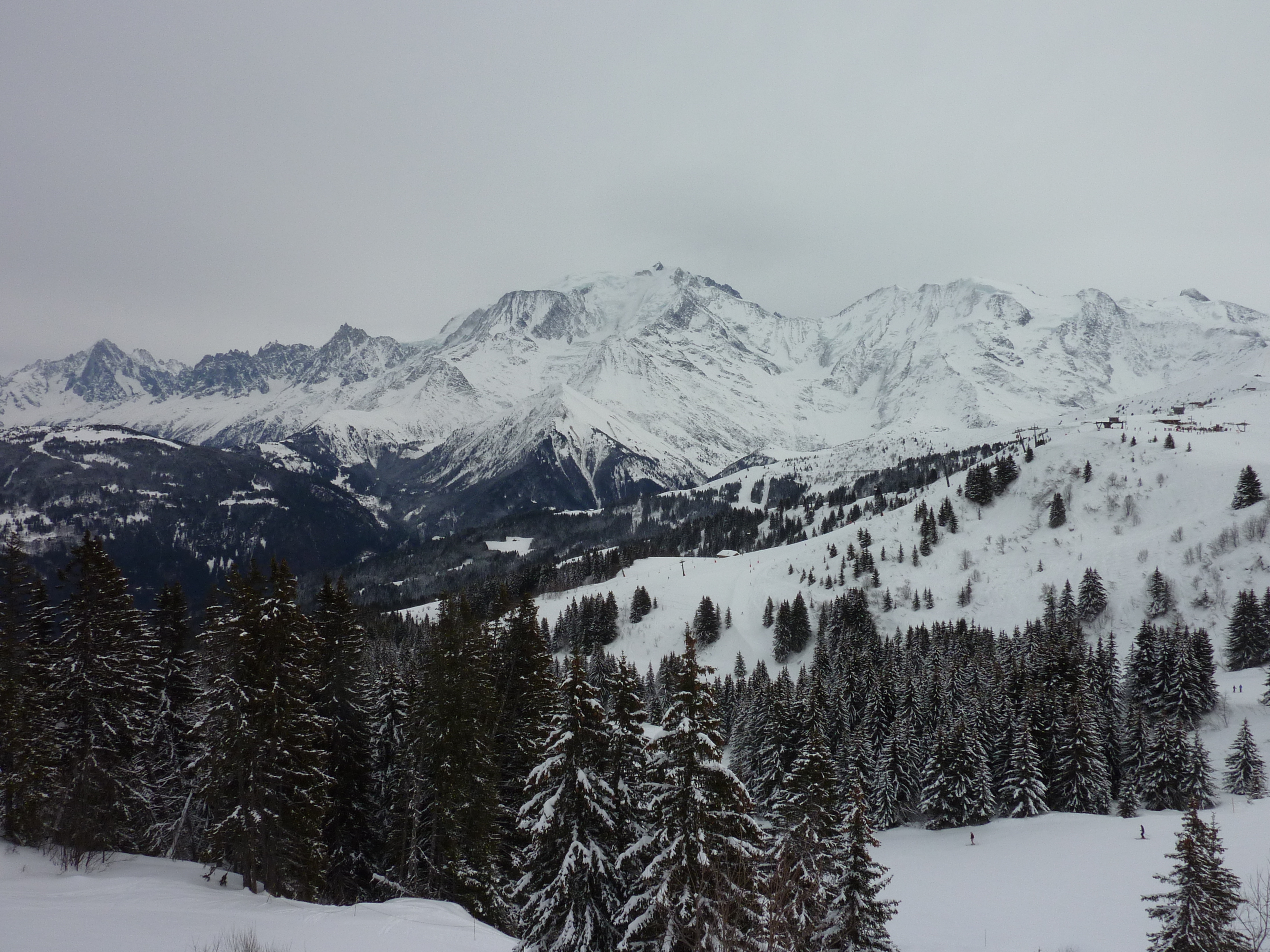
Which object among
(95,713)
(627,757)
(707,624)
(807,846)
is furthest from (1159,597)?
(95,713)

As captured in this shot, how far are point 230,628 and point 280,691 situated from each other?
10.3 feet

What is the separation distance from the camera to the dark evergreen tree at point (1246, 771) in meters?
51.6

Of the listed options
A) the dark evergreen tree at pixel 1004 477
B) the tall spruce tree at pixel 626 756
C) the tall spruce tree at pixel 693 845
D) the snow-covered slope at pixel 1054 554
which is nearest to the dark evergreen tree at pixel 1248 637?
the snow-covered slope at pixel 1054 554

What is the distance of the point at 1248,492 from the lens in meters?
104

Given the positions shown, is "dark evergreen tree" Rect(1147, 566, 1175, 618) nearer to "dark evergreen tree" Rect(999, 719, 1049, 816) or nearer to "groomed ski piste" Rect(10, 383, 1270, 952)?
"groomed ski piste" Rect(10, 383, 1270, 952)

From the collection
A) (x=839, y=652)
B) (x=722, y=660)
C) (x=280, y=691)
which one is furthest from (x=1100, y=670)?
(x=280, y=691)

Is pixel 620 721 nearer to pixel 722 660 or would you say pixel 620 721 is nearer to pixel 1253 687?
pixel 1253 687

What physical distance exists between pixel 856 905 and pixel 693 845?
1039 centimetres

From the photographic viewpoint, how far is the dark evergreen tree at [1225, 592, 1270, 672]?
256 ft

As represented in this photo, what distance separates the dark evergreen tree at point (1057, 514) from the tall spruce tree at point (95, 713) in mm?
141236

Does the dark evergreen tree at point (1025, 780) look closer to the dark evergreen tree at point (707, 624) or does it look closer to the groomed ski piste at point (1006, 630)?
the groomed ski piste at point (1006, 630)

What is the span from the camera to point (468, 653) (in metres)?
29.8

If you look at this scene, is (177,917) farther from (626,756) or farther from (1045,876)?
(1045,876)

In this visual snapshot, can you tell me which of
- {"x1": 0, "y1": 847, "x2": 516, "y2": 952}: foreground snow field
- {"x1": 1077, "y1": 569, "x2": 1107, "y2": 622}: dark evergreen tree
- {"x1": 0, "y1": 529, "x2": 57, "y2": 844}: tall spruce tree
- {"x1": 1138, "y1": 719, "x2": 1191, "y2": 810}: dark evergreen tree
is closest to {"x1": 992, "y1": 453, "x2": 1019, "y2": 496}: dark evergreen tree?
{"x1": 1077, "y1": 569, "x2": 1107, "y2": 622}: dark evergreen tree
